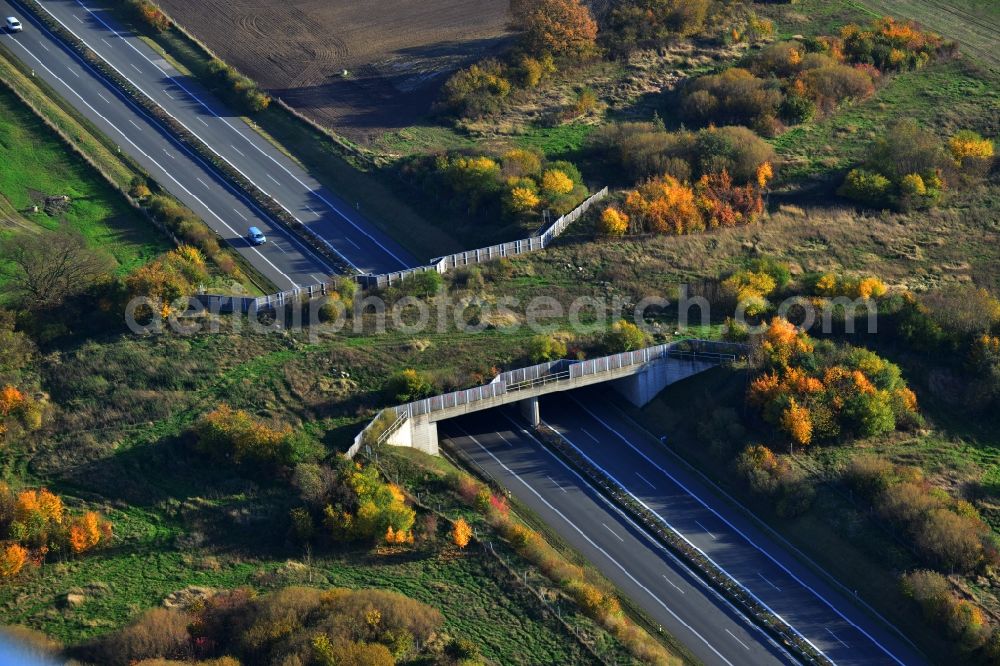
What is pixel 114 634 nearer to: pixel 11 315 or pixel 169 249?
pixel 11 315

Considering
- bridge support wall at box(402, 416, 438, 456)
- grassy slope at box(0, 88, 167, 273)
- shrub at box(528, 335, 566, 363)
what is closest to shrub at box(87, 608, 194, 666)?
bridge support wall at box(402, 416, 438, 456)

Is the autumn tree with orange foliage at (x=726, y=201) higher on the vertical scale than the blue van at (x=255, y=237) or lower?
higher

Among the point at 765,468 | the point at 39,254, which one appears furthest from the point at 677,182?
the point at 39,254

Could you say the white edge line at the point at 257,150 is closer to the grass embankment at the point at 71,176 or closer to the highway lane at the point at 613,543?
the grass embankment at the point at 71,176

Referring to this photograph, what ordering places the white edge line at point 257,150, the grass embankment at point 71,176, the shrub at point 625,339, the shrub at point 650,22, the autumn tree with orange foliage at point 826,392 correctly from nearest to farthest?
the autumn tree with orange foliage at point 826,392
the shrub at point 625,339
the grass embankment at point 71,176
the white edge line at point 257,150
the shrub at point 650,22

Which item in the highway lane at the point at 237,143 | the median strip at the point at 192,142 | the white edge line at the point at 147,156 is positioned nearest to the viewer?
the white edge line at the point at 147,156

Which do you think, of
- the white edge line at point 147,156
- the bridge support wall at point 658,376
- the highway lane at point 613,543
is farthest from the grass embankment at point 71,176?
the bridge support wall at point 658,376

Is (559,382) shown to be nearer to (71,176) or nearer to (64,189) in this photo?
(64,189)
